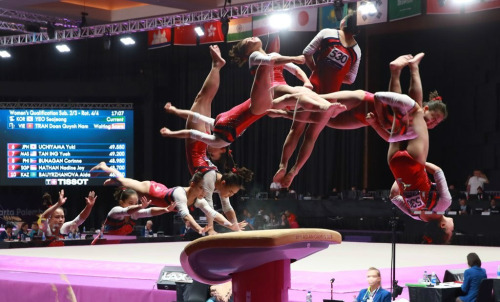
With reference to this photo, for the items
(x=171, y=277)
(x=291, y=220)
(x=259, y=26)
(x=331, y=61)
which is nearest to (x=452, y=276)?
(x=171, y=277)

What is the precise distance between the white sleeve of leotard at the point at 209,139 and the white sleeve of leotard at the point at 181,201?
3.49 feet

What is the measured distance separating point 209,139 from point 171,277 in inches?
150

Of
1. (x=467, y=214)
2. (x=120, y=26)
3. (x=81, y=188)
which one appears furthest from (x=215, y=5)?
(x=81, y=188)

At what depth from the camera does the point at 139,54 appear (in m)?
18.8

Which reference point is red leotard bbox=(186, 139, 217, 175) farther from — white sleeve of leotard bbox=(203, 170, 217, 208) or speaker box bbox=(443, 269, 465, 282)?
speaker box bbox=(443, 269, 465, 282)

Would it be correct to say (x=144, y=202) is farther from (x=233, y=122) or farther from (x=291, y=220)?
(x=291, y=220)

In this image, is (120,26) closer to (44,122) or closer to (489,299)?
(44,122)

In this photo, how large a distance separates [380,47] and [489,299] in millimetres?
10322

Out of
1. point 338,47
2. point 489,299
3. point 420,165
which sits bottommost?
point 489,299

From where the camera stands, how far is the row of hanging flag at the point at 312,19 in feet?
43.0

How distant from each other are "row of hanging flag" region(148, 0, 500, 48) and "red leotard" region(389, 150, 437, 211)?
870 centimetres

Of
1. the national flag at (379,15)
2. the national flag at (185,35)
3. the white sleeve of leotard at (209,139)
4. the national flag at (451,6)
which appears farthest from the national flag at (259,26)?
the white sleeve of leotard at (209,139)

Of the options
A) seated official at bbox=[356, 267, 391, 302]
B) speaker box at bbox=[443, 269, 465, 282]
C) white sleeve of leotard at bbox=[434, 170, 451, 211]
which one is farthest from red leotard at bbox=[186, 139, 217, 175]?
speaker box at bbox=[443, 269, 465, 282]

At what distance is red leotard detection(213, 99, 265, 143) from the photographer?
12.1 ft
